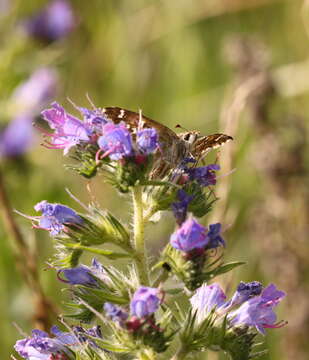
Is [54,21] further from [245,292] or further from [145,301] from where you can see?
[145,301]

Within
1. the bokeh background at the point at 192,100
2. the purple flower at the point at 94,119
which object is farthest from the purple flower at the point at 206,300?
the bokeh background at the point at 192,100

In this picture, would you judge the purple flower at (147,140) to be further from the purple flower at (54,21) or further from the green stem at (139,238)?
the purple flower at (54,21)

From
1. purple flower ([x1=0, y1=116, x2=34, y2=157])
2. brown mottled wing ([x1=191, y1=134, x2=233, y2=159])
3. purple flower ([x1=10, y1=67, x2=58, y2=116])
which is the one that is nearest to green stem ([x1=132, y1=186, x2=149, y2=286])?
brown mottled wing ([x1=191, y1=134, x2=233, y2=159])

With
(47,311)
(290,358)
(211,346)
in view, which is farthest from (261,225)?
(211,346)

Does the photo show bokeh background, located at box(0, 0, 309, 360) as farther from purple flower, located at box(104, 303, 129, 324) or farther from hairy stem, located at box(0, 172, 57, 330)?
purple flower, located at box(104, 303, 129, 324)

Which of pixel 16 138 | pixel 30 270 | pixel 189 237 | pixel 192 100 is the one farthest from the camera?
pixel 192 100

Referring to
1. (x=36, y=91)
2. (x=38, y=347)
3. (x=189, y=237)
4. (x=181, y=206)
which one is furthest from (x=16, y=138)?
(x=189, y=237)

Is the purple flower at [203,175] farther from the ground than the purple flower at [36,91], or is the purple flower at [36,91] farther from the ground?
the purple flower at [36,91]
